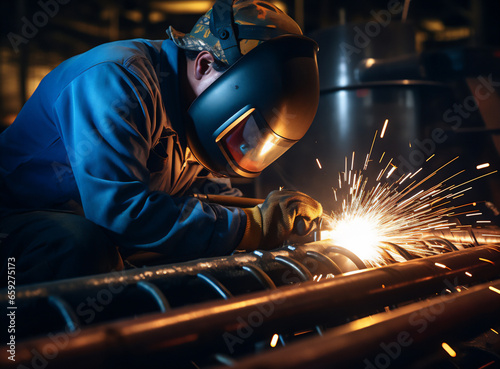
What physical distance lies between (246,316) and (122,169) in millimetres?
750

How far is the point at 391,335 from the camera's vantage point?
0.71m

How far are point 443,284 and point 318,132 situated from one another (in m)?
1.53

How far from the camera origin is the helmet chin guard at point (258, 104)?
1386 mm

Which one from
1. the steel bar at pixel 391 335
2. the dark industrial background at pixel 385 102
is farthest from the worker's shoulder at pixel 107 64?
the dark industrial background at pixel 385 102

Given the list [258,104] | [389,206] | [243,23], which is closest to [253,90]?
[258,104]

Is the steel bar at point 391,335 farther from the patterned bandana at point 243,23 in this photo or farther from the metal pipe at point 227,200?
the metal pipe at point 227,200

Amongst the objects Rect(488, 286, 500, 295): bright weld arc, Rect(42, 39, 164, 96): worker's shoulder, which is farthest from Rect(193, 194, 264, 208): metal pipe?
Rect(488, 286, 500, 295): bright weld arc

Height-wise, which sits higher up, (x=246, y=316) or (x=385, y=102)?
(x=385, y=102)

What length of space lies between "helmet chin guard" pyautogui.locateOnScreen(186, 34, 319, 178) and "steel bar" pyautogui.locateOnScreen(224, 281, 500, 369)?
779mm

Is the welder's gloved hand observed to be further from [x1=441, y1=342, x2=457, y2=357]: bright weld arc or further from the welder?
[x1=441, y1=342, x2=457, y2=357]: bright weld arc

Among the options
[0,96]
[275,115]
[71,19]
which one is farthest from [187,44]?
[71,19]

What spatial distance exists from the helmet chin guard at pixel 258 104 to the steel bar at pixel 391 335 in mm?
779

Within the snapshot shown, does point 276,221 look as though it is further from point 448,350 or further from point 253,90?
point 448,350

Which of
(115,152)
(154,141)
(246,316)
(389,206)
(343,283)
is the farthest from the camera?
(389,206)
